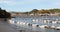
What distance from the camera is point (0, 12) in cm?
10550

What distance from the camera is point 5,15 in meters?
114

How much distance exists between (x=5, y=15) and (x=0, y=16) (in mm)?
6263

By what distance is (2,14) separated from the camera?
354 ft

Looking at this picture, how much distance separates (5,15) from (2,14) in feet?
19.1

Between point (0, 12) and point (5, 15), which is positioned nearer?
point (0, 12)

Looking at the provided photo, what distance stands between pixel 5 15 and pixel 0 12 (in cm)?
852

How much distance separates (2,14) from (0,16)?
1719 mm

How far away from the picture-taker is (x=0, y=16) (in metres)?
108

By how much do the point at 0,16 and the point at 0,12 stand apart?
3353 mm

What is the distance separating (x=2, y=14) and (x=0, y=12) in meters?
2.83
